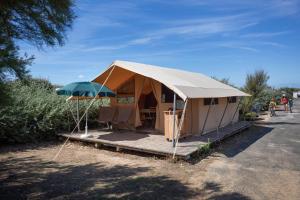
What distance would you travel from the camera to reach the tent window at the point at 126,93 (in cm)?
1104

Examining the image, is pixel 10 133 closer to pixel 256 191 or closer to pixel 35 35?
pixel 35 35

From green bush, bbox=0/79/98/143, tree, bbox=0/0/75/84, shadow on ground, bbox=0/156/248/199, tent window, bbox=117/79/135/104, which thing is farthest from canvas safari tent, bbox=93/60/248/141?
tree, bbox=0/0/75/84

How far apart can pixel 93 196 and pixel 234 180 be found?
9.65ft

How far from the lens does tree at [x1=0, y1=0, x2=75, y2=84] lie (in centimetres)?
376

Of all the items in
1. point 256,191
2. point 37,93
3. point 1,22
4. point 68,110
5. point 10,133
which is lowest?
point 256,191

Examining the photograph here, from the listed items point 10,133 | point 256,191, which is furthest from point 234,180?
point 10,133

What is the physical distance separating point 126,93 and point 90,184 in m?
6.02

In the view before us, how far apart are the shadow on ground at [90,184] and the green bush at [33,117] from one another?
2.37 m

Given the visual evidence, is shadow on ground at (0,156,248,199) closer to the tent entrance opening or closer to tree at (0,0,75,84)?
tree at (0,0,75,84)

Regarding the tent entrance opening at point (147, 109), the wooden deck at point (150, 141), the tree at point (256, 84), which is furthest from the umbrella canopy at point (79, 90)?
the tree at point (256, 84)

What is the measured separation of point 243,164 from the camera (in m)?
6.97

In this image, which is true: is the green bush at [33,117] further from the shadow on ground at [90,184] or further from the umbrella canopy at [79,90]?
the shadow on ground at [90,184]

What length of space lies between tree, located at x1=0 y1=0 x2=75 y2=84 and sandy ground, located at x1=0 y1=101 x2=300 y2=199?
2467 millimetres

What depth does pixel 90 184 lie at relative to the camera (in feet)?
18.0
